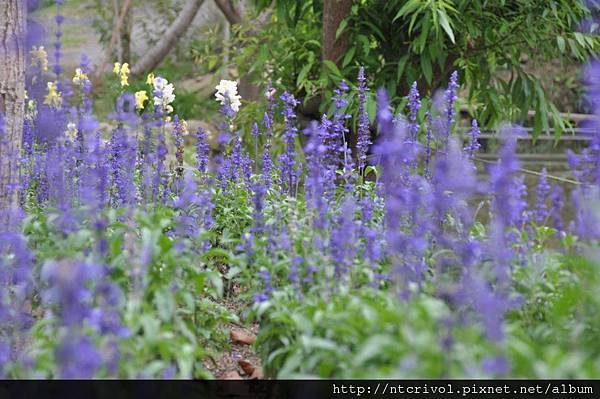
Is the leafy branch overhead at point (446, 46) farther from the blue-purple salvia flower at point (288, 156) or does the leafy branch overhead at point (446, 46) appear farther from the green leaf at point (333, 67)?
the blue-purple salvia flower at point (288, 156)

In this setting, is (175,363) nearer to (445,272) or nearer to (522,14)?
(445,272)

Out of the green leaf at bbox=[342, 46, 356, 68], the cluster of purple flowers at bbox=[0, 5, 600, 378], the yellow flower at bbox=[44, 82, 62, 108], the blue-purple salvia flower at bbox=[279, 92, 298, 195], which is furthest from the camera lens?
the green leaf at bbox=[342, 46, 356, 68]

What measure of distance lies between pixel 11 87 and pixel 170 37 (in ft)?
25.6

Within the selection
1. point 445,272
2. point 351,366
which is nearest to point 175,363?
point 351,366

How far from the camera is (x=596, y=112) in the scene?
295 cm

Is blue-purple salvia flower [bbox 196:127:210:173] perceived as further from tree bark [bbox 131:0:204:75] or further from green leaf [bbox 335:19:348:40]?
tree bark [bbox 131:0:204:75]

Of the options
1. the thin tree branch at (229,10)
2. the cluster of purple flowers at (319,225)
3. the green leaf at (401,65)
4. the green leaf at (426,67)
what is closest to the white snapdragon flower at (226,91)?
the cluster of purple flowers at (319,225)

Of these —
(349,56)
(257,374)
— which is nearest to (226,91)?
(349,56)

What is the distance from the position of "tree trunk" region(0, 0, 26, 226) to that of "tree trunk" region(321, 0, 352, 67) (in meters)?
2.21

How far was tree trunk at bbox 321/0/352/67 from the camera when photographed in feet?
17.1

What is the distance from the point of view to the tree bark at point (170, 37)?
10430 millimetres

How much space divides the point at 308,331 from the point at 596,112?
4.53 feet

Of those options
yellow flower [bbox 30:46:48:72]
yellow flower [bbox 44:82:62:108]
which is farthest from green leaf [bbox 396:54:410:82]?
yellow flower [bbox 30:46:48:72]

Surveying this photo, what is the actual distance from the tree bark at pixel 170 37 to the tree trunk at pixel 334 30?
16.9 feet
